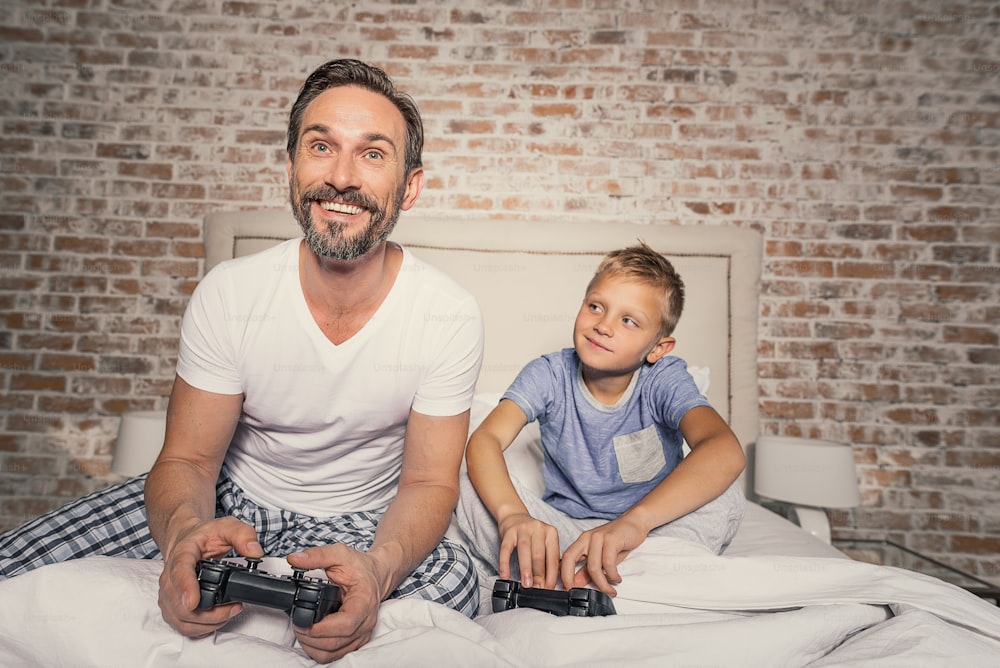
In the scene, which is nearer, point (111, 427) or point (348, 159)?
point (348, 159)

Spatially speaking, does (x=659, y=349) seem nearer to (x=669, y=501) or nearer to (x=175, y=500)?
(x=669, y=501)

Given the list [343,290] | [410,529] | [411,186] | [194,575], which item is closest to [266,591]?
[194,575]

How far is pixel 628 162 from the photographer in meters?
2.48

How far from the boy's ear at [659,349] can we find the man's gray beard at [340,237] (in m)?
0.71

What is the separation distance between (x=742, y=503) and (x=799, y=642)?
0.53 m

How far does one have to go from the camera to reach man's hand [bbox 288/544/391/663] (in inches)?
30.9

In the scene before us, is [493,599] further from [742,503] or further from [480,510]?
[742,503]

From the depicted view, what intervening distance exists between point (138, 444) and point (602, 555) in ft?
5.31

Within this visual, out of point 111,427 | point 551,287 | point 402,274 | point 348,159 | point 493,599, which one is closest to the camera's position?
point 493,599

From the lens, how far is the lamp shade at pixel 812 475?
197 centimetres

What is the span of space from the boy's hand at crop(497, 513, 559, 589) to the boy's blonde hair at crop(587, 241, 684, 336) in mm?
644

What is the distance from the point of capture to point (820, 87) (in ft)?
8.11

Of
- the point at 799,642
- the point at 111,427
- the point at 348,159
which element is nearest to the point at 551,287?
the point at 348,159

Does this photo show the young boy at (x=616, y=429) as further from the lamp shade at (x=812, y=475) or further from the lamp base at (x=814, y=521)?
the lamp base at (x=814, y=521)
